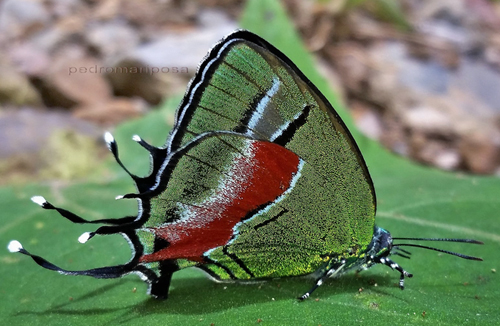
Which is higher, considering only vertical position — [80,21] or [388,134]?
[388,134]

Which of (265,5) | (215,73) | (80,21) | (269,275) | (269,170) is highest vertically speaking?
(265,5)

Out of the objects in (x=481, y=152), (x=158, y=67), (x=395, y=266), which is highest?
(x=481, y=152)

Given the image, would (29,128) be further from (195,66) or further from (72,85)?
(195,66)

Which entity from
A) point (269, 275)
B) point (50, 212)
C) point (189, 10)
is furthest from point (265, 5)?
point (189, 10)

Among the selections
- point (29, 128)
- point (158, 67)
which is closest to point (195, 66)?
point (158, 67)

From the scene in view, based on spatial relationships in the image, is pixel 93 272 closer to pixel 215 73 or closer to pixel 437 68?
pixel 215 73

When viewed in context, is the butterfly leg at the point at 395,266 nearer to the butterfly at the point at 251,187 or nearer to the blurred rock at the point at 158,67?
the butterfly at the point at 251,187

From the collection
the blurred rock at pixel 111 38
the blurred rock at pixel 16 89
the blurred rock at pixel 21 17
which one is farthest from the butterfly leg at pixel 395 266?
the blurred rock at pixel 21 17
